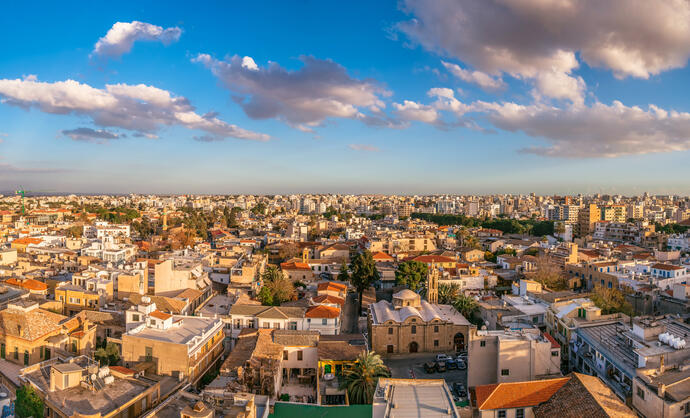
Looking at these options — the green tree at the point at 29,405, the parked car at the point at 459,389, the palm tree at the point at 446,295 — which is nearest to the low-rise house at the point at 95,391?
the green tree at the point at 29,405

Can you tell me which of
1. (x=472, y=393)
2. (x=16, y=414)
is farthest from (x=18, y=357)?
(x=472, y=393)

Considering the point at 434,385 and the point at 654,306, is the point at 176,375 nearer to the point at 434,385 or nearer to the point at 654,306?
the point at 434,385

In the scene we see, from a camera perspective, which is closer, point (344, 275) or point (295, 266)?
point (344, 275)

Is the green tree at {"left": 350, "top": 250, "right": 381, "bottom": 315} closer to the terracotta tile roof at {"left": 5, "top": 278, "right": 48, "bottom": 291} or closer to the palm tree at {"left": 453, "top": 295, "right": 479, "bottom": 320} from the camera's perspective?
the palm tree at {"left": 453, "top": 295, "right": 479, "bottom": 320}

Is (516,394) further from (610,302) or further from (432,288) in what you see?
(610,302)

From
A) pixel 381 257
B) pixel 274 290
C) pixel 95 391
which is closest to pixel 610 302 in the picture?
pixel 274 290

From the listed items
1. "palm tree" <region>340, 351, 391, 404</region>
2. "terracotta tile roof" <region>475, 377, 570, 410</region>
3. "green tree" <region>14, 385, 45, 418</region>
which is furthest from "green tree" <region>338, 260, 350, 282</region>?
"green tree" <region>14, 385, 45, 418</region>
